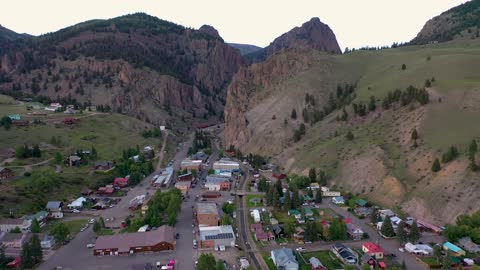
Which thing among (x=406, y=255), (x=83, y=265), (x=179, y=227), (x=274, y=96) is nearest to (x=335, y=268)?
(x=406, y=255)

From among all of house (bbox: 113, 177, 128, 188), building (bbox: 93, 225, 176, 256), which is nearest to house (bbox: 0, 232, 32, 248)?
building (bbox: 93, 225, 176, 256)

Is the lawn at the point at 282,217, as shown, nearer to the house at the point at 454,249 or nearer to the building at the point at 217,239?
the building at the point at 217,239

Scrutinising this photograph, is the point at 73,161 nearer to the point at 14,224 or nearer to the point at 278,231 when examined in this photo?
the point at 14,224

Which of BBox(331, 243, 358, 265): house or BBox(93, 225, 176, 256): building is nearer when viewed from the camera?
BBox(331, 243, 358, 265): house

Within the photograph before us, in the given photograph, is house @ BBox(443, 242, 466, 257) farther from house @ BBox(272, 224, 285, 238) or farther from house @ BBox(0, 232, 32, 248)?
house @ BBox(0, 232, 32, 248)

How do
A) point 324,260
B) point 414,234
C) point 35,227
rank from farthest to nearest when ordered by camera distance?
1. point 35,227
2. point 414,234
3. point 324,260

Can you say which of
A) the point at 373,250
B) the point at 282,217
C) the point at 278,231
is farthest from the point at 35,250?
the point at 373,250
